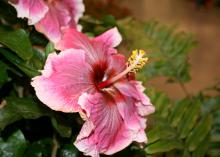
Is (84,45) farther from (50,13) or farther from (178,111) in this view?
(178,111)

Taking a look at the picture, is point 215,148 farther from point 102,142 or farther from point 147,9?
point 147,9

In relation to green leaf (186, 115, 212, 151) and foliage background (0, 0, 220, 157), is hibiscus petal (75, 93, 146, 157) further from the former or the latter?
green leaf (186, 115, 212, 151)

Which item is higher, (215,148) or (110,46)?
(110,46)

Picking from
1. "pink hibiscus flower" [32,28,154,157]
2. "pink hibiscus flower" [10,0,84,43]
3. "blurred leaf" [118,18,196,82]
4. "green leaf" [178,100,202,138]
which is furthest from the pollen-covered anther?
"blurred leaf" [118,18,196,82]

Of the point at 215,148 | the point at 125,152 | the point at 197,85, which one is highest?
the point at 125,152

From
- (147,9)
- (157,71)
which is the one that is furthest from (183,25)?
(157,71)

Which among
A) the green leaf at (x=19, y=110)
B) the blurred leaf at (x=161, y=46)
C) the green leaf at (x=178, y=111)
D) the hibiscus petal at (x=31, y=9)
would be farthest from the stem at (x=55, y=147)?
the blurred leaf at (x=161, y=46)

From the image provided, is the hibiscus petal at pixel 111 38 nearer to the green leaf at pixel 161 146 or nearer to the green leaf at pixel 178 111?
the green leaf at pixel 161 146

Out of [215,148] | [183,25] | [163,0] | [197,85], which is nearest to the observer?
[215,148]
